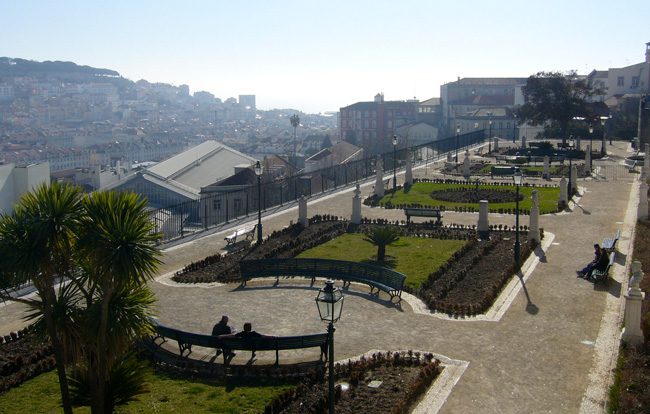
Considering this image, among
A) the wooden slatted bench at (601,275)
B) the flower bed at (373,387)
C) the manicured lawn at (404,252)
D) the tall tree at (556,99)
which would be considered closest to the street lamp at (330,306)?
the flower bed at (373,387)

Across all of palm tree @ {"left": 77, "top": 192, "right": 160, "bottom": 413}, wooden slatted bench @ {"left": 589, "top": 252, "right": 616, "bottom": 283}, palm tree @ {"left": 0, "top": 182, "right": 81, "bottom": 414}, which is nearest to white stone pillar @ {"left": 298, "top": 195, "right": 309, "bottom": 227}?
wooden slatted bench @ {"left": 589, "top": 252, "right": 616, "bottom": 283}

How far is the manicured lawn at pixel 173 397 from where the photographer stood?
11703 millimetres

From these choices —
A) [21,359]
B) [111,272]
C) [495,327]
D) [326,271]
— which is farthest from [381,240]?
[111,272]

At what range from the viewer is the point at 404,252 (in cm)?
2239

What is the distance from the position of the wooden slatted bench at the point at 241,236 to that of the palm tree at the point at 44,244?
13704 mm

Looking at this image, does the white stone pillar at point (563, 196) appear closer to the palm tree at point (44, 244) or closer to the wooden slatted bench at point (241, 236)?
the wooden slatted bench at point (241, 236)

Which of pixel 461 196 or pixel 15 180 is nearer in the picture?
pixel 15 180

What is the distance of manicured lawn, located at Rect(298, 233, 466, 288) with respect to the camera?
Result: 802 inches

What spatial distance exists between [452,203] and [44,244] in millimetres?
23498

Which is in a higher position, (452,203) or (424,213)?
(424,213)

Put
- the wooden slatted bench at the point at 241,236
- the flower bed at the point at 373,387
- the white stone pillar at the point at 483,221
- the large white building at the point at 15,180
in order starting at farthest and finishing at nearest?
the large white building at the point at 15,180, the white stone pillar at the point at 483,221, the wooden slatted bench at the point at 241,236, the flower bed at the point at 373,387

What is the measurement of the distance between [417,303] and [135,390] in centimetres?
795

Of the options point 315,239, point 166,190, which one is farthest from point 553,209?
point 166,190

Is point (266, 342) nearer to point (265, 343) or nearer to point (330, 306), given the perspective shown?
point (265, 343)
